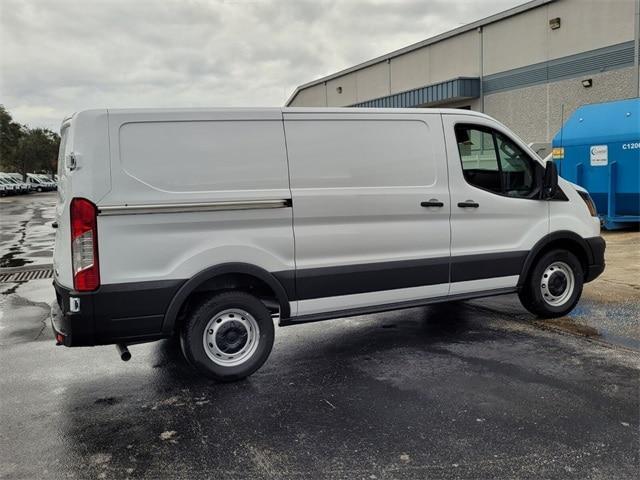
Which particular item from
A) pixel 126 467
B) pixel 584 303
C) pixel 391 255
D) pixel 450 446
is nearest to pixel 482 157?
pixel 391 255

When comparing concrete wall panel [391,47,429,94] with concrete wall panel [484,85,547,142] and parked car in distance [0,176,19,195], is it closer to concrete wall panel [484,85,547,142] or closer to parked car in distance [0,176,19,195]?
concrete wall panel [484,85,547,142]

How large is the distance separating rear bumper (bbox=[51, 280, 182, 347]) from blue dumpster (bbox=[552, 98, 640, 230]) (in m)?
10.9

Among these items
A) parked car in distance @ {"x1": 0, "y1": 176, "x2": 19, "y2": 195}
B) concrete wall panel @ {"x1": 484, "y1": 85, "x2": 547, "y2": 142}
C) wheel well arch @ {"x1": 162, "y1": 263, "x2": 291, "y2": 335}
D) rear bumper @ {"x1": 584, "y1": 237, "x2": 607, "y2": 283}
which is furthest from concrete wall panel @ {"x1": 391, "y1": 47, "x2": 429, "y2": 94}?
parked car in distance @ {"x1": 0, "y1": 176, "x2": 19, "y2": 195}

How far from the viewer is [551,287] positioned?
20.6 ft

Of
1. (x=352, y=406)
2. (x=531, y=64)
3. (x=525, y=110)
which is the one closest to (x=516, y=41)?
(x=531, y=64)

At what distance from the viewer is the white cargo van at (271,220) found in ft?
14.0

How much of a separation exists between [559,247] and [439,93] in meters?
28.6

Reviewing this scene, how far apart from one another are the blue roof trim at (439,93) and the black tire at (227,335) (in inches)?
1156

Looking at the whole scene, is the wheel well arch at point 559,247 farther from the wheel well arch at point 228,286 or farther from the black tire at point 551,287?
the wheel well arch at point 228,286

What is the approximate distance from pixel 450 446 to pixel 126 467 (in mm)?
1901

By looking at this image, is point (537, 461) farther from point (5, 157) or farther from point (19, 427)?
point (5, 157)

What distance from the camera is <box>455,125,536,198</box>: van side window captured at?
567 centimetres

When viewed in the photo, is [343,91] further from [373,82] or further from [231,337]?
[231,337]

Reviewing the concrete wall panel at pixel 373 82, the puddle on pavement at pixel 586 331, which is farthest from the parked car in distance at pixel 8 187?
the puddle on pavement at pixel 586 331
